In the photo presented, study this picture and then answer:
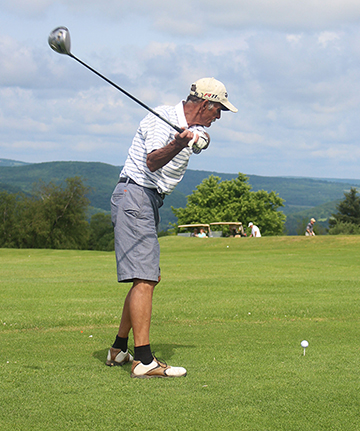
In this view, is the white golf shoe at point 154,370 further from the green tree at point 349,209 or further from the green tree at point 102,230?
the green tree at point 102,230

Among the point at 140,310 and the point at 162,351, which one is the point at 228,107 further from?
the point at 162,351

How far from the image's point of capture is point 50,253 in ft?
104

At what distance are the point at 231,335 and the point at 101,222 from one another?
141299mm

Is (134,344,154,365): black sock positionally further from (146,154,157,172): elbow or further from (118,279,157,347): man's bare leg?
(146,154,157,172): elbow

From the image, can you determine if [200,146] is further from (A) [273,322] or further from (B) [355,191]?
(B) [355,191]

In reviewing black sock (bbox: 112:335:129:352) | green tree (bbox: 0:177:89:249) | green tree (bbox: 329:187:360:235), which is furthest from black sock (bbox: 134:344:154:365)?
green tree (bbox: 329:187:360:235)

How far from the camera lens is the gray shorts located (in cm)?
471

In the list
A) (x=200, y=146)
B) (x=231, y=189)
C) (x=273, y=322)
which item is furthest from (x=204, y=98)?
(x=231, y=189)

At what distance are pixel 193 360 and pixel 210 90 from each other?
263cm

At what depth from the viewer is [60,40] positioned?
4.97 m

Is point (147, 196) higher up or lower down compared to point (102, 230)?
higher up

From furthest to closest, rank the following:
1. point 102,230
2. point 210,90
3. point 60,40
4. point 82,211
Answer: point 102,230 → point 82,211 → point 60,40 → point 210,90

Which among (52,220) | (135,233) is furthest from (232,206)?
(135,233)

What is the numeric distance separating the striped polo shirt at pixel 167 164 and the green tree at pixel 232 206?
2602 inches
